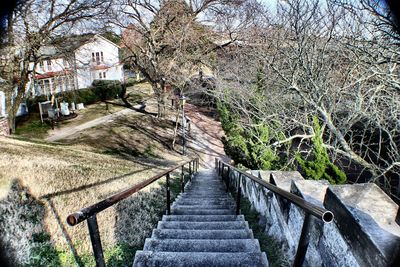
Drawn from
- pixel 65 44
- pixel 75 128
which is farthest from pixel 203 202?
pixel 75 128

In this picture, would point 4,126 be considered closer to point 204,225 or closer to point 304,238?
point 204,225

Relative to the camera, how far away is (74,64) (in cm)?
1543

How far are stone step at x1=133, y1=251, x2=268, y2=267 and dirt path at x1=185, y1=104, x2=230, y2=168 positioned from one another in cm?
1252

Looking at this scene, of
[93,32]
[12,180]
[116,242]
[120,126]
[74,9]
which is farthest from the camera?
[120,126]

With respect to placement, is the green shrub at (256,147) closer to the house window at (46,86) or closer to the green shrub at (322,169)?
the green shrub at (322,169)

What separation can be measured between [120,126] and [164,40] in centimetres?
677

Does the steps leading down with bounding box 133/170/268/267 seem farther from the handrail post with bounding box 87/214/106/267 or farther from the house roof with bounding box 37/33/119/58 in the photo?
the house roof with bounding box 37/33/119/58

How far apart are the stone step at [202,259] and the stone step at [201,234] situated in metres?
0.60

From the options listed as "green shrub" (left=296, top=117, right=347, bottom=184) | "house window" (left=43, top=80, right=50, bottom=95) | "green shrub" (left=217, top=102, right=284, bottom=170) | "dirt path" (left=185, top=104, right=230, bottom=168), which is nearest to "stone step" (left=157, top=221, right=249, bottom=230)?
"green shrub" (left=296, top=117, right=347, bottom=184)

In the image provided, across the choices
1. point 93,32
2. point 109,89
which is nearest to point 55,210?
point 93,32

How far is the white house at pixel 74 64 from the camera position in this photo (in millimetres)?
13656

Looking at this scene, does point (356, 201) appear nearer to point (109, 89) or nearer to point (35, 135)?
point (35, 135)

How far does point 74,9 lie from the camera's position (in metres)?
12.2

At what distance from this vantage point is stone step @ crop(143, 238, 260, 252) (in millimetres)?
2496
